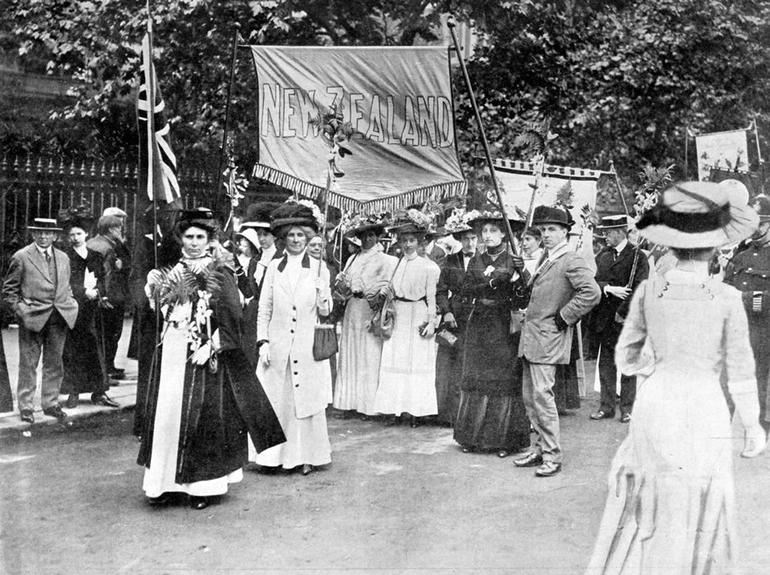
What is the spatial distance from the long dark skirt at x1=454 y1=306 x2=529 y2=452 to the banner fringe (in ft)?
3.49

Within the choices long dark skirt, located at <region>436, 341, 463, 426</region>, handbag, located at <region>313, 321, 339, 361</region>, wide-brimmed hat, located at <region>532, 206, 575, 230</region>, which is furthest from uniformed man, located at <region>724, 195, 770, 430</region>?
handbag, located at <region>313, 321, 339, 361</region>

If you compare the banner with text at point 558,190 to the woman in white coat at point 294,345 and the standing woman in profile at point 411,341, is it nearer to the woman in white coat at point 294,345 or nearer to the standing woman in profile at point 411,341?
the standing woman in profile at point 411,341

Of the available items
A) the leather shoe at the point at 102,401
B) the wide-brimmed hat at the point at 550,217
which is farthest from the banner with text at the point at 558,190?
the leather shoe at the point at 102,401

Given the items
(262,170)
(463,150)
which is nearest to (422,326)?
(262,170)

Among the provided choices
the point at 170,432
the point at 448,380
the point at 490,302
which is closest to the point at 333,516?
the point at 170,432

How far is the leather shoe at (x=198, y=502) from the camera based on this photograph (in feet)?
18.1

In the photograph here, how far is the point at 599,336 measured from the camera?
8.77m

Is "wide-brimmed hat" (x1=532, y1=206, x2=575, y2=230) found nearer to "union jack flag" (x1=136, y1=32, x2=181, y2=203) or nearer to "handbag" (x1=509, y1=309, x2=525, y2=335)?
"handbag" (x1=509, y1=309, x2=525, y2=335)

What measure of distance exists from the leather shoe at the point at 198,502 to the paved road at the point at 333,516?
0.25 ft

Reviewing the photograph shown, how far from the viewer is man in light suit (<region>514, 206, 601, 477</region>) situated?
636 centimetres

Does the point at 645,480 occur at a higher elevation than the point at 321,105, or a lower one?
lower

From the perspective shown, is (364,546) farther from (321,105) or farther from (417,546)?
(321,105)

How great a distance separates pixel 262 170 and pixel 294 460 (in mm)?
2214

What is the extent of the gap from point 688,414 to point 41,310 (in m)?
6.04
